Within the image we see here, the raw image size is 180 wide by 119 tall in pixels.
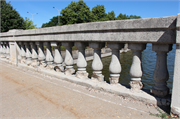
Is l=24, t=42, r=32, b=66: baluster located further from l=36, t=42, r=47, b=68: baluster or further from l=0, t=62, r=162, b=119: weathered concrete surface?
l=0, t=62, r=162, b=119: weathered concrete surface

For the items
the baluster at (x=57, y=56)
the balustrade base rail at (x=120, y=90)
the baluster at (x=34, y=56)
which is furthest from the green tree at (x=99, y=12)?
the balustrade base rail at (x=120, y=90)

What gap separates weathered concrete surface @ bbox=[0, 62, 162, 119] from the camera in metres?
2.22

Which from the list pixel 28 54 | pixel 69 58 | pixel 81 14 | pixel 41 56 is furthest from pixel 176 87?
pixel 81 14

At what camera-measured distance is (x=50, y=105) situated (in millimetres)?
2547

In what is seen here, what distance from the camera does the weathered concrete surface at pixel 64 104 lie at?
222cm

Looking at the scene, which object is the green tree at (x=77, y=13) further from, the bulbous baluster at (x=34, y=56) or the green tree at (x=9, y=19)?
the bulbous baluster at (x=34, y=56)

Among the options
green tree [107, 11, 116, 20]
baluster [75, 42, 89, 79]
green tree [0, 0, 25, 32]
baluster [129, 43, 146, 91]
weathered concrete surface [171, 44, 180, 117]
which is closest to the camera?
weathered concrete surface [171, 44, 180, 117]

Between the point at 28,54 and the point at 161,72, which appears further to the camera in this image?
the point at 28,54

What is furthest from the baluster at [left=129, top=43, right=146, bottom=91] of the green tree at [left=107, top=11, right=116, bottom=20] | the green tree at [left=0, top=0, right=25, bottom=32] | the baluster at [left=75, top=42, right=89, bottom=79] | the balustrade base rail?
the green tree at [left=107, top=11, right=116, bottom=20]

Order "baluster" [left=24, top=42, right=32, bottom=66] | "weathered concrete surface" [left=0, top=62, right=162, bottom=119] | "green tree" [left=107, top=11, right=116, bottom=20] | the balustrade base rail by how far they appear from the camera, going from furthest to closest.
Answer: "green tree" [left=107, top=11, right=116, bottom=20] < "baluster" [left=24, top=42, right=32, bottom=66] < the balustrade base rail < "weathered concrete surface" [left=0, top=62, right=162, bottom=119]

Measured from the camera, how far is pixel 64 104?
2553mm

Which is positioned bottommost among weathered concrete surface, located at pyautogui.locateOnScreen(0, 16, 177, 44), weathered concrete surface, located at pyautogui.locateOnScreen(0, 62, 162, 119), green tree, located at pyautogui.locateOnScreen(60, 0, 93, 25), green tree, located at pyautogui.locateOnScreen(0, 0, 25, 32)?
weathered concrete surface, located at pyautogui.locateOnScreen(0, 62, 162, 119)

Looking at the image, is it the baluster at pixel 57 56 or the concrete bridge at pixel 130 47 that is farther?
the baluster at pixel 57 56

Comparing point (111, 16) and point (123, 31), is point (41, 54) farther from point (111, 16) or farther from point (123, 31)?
point (111, 16)
